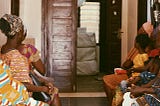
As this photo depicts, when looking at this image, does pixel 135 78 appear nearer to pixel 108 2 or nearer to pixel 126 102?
pixel 126 102

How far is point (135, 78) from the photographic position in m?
3.80

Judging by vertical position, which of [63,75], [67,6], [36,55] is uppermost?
[67,6]

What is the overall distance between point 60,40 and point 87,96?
48.8 inches

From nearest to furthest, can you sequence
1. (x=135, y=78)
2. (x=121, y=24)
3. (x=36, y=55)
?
1. (x=36, y=55)
2. (x=135, y=78)
3. (x=121, y=24)

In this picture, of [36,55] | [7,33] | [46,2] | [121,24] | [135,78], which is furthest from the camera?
[121,24]

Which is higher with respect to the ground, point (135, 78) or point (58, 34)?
point (58, 34)

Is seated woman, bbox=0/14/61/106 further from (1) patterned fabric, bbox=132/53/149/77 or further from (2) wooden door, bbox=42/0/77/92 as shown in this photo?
(2) wooden door, bbox=42/0/77/92

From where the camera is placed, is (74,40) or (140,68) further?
(74,40)

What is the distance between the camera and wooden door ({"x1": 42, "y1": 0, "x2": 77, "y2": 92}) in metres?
6.90

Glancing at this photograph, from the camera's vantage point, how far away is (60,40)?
274 inches

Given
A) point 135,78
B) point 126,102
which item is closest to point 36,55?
point 126,102

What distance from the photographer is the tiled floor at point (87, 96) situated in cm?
567

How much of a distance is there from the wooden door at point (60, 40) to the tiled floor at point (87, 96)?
0.37 m

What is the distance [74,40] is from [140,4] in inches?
56.5
